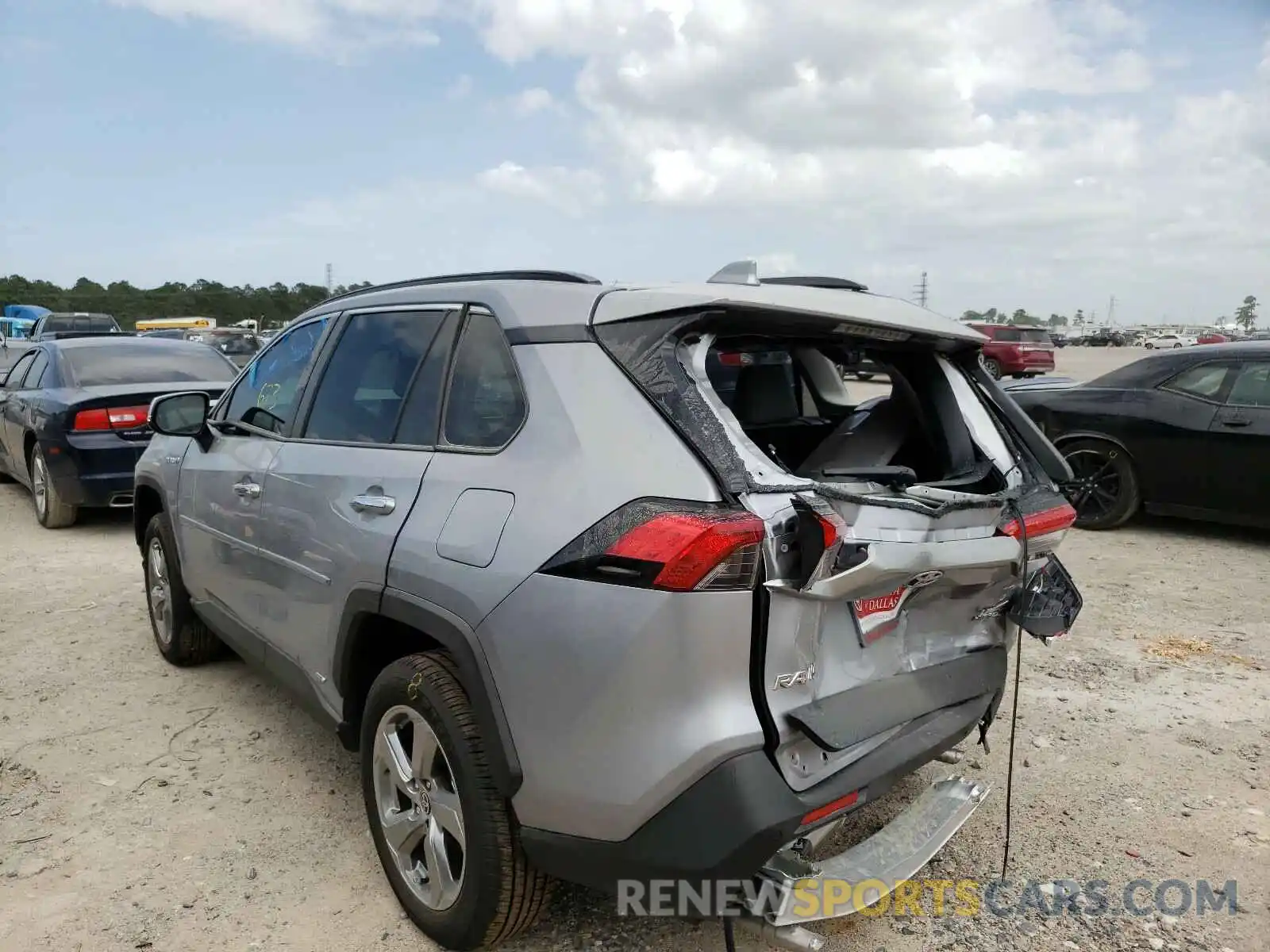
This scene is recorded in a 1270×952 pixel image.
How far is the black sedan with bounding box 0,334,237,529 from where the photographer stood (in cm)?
734

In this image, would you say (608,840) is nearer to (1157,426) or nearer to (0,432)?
(1157,426)

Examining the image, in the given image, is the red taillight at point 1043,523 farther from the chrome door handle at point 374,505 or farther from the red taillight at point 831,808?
the chrome door handle at point 374,505

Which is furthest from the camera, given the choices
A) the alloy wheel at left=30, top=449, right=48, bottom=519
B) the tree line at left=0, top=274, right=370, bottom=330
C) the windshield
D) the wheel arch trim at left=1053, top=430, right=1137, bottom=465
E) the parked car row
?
the tree line at left=0, top=274, right=370, bottom=330

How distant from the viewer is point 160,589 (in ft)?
15.2

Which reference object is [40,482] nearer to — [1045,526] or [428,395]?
[428,395]

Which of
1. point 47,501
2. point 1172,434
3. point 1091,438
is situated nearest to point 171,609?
point 47,501

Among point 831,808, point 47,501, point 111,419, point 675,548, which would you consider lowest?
point 47,501

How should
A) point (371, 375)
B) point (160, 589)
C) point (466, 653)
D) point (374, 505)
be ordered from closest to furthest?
point (466, 653), point (374, 505), point (371, 375), point (160, 589)

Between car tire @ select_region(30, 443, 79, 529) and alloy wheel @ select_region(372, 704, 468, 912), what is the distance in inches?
247

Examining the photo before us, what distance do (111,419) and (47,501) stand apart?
101 cm

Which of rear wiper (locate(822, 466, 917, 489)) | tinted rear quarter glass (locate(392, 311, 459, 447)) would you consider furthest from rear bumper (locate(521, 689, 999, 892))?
tinted rear quarter glass (locate(392, 311, 459, 447))

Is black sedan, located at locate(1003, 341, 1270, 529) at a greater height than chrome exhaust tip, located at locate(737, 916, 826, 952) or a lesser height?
greater

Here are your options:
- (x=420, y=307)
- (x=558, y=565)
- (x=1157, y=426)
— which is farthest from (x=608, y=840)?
(x=1157, y=426)

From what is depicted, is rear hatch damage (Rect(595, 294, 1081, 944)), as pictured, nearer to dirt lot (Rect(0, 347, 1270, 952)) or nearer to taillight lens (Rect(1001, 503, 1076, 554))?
taillight lens (Rect(1001, 503, 1076, 554))
